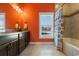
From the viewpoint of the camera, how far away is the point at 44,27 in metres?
3.75

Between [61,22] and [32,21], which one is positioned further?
[32,21]

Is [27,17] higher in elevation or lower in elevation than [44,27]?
higher

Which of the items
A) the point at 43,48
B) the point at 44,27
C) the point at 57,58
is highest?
the point at 44,27

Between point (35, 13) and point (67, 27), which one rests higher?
point (35, 13)

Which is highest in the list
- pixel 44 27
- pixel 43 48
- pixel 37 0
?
pixel 37 0

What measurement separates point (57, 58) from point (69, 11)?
3.17 metres

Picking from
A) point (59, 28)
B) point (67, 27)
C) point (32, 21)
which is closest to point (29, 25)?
point (32, 21)

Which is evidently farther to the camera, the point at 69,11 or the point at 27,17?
the point at 27,17

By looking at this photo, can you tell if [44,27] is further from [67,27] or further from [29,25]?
[29,25]

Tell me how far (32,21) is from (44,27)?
2.09 meters

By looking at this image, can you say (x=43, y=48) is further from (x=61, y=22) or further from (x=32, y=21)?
(x=32, y=21)

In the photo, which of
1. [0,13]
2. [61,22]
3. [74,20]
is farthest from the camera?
[61,22]

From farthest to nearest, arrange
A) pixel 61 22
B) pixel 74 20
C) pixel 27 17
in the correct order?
pixel 27 17 < pixel 61 22 < pixel 74 20

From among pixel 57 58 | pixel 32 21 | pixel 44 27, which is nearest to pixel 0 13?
pixel 44 27
